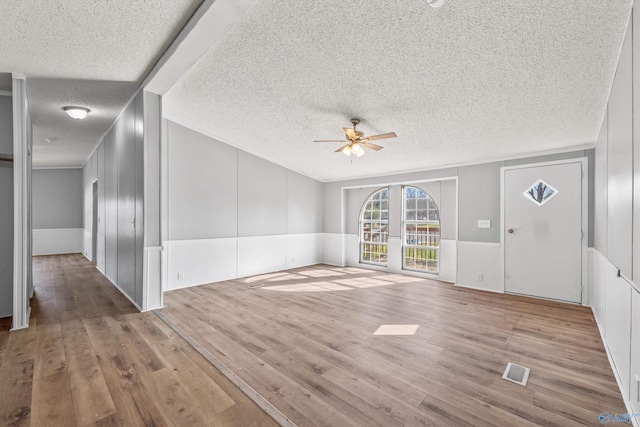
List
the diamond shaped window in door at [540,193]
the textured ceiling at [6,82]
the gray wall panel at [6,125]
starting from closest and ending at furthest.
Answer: the textured ceiling at [6,82] < the gray wall panel at [6,125] < the diamond shaped window in door at [540,193]

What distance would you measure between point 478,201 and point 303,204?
13.0ft

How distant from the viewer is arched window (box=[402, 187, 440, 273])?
605 cm

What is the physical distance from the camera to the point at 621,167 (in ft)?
6.95

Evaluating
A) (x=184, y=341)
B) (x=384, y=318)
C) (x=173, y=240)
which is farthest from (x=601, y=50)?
(x=173, y=240)

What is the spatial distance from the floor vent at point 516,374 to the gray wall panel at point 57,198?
1122 centimetres

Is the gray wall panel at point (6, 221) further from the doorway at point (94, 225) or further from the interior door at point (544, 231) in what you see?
the interior door at point (544, 231)

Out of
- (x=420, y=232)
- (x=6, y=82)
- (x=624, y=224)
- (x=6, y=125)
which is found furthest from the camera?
(x=420, y=232)

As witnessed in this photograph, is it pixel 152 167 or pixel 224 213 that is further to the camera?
pixel 224 213

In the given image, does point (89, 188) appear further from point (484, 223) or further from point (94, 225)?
point (484, 223)

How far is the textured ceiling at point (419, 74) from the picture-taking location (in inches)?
85.4

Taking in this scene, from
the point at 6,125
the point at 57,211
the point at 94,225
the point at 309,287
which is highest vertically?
the point at 6,125

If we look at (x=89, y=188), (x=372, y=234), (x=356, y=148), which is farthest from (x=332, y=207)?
(x=89, y=188)

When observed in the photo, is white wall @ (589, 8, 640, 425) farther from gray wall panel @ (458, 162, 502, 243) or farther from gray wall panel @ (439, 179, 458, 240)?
gray wall panel @ (439, 179, 458, 240)

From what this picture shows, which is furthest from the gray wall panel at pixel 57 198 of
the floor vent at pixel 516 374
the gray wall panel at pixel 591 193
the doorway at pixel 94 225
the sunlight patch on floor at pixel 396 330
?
the gray wall panel at pixel 591 193
